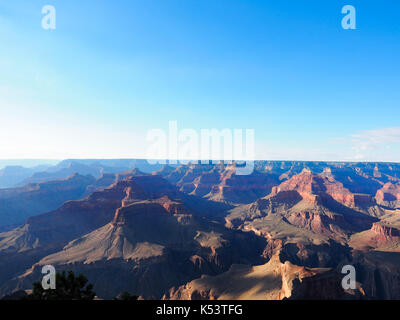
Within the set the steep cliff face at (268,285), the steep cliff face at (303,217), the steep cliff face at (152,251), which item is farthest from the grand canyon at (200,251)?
the steep cliff face at (303,217)

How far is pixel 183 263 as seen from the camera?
95.1 m

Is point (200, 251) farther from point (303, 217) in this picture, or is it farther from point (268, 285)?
point (303, 217)

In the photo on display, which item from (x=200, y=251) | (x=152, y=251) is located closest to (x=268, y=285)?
(x=200, y=251)

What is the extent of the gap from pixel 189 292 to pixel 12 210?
17867 centimetres

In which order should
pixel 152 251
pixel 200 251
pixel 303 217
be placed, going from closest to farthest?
pixel 152 251 < pixel 200 251 < pixel 303 217

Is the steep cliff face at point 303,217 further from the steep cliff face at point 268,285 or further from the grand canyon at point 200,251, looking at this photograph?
the steep cliff face at point 268,285

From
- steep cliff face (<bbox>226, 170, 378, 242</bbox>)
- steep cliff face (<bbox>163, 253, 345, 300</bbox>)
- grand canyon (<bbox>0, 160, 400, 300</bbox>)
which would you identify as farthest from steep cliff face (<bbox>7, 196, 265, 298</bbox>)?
steep cliff face (<bbox>226, 170, 378, 242</bbox>)

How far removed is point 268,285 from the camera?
61562mm

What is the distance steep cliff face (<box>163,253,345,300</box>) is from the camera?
52.3 meters

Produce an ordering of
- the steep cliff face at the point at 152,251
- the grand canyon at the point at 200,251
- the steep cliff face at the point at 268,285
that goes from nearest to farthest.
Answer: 1. the steep cliff face at the point at 268,285
2. the grand canyon at the point at 200,251
3. the steep cliff face at the point at 152,251

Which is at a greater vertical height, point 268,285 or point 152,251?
point 268,285

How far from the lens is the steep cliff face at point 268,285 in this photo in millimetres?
52312

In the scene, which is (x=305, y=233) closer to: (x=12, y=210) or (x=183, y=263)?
(x=183, y=263)
